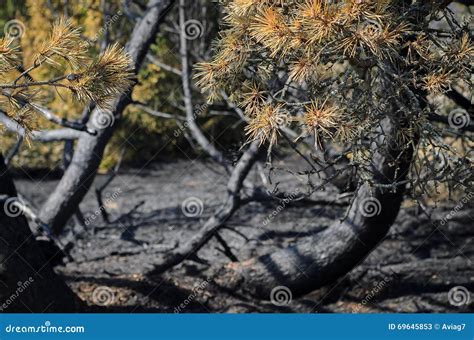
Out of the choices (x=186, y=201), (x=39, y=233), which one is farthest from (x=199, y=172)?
(x=39, y=233)

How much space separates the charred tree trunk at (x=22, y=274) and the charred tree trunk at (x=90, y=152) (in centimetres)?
87

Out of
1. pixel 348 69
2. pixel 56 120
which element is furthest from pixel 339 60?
pixel 56 120

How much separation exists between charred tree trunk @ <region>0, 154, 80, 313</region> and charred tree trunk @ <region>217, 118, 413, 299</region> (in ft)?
4.29

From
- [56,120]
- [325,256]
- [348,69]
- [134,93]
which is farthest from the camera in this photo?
[134,93]

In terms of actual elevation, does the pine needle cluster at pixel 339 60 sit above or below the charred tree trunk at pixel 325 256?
above

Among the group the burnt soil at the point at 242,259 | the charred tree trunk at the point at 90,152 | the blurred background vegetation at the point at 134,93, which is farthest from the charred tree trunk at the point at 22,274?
the blurred background vegetation at the point at 134,93

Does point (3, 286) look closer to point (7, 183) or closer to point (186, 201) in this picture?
point (7, 183)

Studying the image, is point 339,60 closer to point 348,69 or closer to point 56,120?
point 348,69

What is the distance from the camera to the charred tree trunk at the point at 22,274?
4652 millimetres

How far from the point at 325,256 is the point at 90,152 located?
1.96m

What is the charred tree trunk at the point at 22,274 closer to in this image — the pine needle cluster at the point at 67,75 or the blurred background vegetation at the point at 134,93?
the pine needle cluster at the point at 67,75

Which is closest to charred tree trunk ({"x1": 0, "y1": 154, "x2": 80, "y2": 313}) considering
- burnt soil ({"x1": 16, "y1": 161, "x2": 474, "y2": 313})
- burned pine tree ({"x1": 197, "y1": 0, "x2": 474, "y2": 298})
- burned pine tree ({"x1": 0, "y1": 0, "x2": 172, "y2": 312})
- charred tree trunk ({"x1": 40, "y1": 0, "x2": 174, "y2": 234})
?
burned pine tree ({"x1": 0, "y1": 0, "x2": 172, "y2": 312})

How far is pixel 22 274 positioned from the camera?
473 cm
